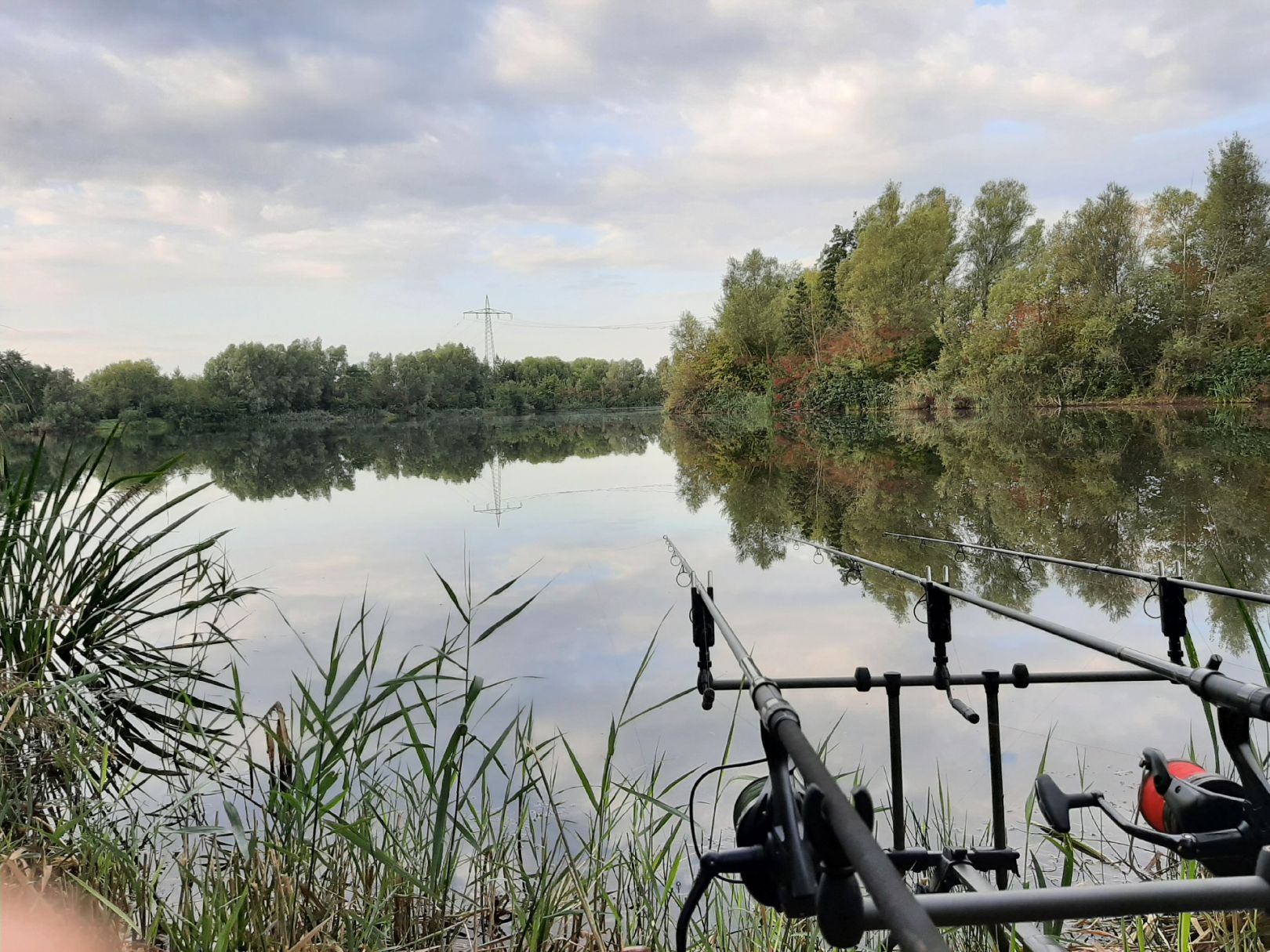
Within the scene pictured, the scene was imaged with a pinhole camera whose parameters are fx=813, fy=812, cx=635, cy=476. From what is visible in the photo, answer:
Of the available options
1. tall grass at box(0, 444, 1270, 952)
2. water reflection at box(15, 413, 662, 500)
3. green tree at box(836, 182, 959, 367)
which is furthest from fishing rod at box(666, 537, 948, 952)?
green tree at box(836, 182, 959, 367)

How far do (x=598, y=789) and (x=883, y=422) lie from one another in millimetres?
28411

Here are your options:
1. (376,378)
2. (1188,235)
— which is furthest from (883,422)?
(376,378)

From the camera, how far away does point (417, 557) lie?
340 inches

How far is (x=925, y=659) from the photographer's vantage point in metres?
4.93

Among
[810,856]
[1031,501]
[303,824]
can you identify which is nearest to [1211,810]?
[810,856]

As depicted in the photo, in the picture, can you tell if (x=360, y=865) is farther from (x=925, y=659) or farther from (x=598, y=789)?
(x=925, y=659)

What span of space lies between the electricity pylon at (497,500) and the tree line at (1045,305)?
18.4 m

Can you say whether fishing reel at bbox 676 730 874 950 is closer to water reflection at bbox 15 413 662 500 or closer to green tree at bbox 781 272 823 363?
water reflection at bbox 15 413 662 500

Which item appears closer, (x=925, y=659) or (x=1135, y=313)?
(x=925, y=659)

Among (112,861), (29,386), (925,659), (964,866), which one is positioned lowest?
(925,659)

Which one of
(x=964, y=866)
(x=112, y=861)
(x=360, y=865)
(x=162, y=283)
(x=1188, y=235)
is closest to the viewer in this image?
(x=964, y=866)

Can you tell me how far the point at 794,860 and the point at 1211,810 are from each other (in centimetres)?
56

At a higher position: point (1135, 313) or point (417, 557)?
point (1135, 313)

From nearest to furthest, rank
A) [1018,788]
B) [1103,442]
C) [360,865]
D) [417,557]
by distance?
[360,865]
[1018,788]
[417,557]
[1103,442]
